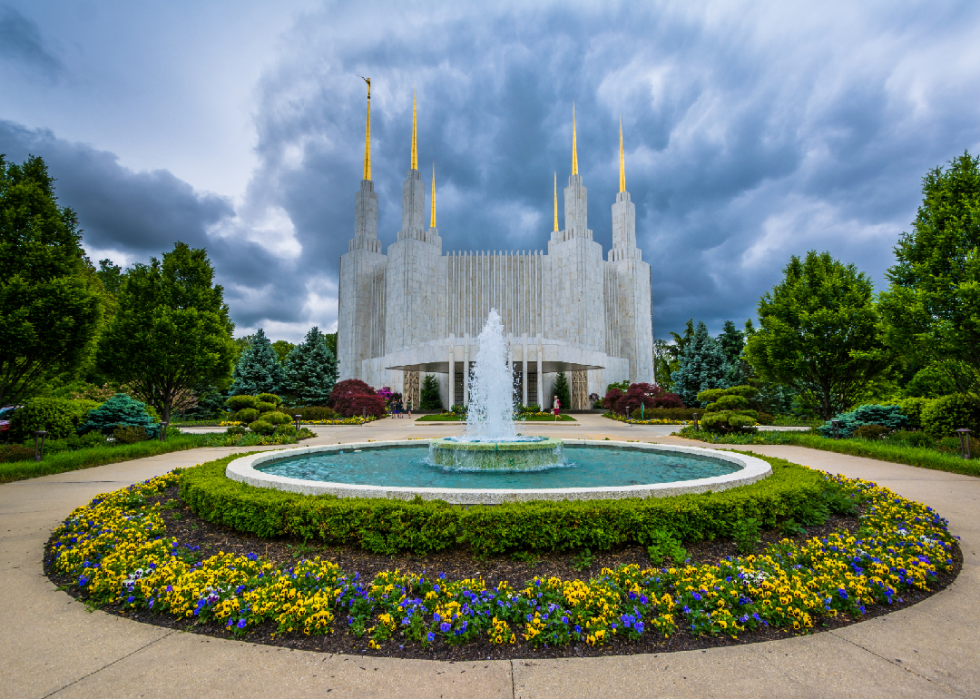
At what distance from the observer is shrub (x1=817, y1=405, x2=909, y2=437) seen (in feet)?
41.0

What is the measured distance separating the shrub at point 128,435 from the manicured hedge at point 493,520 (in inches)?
394

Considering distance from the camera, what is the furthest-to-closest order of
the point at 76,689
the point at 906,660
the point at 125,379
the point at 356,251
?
the point at 356,251 → the point at 125,379 → the point at 906,660 → the point at 76,689

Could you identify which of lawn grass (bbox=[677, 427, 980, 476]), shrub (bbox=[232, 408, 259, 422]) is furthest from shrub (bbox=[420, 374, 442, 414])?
lawn grass (bbox=[677, 427, 980, 476])

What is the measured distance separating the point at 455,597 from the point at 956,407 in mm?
13487

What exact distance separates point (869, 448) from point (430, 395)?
3438 centimetres

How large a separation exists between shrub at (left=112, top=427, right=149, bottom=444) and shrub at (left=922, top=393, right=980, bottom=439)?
19.9m

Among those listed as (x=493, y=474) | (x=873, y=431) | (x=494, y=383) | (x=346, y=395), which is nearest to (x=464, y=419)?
(x=346, y=395)

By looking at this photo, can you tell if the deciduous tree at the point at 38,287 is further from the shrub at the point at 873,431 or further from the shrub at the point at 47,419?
the shrub at the point at 873,431

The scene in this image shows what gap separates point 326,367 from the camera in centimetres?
3428

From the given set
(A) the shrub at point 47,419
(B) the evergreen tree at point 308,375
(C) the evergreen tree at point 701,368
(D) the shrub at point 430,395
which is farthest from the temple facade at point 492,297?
(A) the shrub at point 47,419

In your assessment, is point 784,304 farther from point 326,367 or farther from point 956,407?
point 326,367

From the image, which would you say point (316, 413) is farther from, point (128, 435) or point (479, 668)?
point (479, 668)

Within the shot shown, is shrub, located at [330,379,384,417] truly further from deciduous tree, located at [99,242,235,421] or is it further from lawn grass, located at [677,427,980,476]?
lawn grass, located at [677,427,980,476]

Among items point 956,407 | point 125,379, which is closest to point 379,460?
point 956,407
